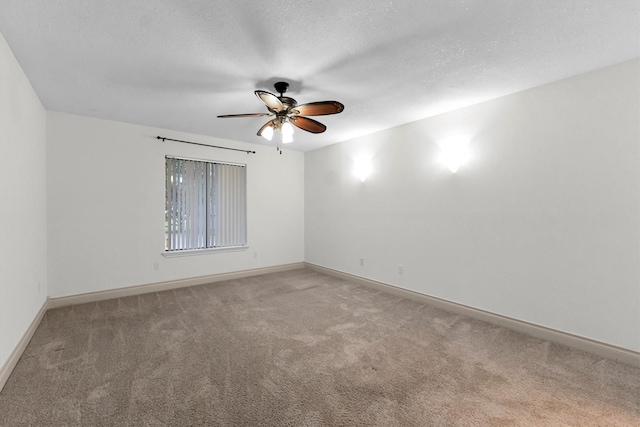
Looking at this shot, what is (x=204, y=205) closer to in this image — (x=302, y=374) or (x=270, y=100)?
(x=270, y=100)

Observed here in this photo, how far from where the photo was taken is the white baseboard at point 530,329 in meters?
2.38

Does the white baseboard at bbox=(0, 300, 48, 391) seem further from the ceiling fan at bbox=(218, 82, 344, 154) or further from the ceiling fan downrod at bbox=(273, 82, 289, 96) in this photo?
the ceiling fan downrod at bbox=(273, 82, 289, 96)

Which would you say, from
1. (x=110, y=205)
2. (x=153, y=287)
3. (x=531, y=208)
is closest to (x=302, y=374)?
(x=531, y=208)

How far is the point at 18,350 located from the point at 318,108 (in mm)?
3308

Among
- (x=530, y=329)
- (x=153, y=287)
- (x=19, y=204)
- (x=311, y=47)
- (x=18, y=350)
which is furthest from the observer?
(x=153, y=287)

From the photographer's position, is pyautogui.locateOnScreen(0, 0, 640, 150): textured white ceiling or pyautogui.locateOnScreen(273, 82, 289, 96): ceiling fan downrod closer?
pyautogui.locateOnScreen(0, 0, 640, 150): textured white ceiling

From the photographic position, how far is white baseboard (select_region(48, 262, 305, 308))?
365cm

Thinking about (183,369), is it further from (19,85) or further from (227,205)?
(227,205)

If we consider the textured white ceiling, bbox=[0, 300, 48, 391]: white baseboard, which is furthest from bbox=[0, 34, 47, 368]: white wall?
the textured white ceiling

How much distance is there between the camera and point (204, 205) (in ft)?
15.5

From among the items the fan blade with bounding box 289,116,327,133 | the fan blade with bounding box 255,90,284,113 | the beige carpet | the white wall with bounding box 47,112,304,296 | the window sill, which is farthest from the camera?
the window sill

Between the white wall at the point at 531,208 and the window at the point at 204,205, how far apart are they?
8.36 ft

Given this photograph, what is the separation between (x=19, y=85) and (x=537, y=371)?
16.5 feet

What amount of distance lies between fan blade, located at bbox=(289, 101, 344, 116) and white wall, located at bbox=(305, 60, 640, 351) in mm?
1845
